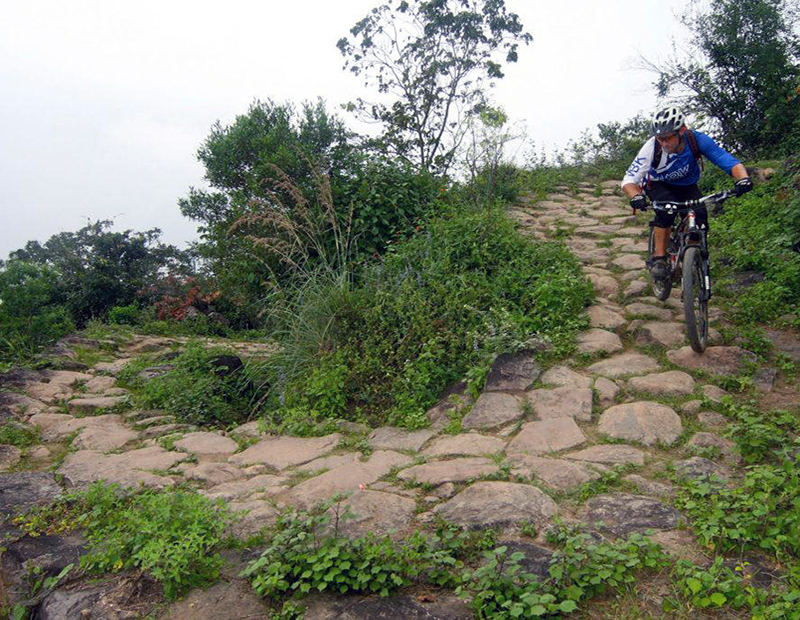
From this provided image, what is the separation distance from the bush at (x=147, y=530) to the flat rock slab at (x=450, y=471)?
102cm

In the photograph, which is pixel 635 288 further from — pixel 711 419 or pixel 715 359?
pixel 711 419

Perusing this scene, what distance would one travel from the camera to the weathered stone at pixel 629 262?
248 inches

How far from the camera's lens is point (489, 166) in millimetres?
9531

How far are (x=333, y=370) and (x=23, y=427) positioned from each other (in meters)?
2.48

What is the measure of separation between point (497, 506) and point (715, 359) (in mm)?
2400

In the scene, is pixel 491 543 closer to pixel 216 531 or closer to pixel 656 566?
pixel 656 566

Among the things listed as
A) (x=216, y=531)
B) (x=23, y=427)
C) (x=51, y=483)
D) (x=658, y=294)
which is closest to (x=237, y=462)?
(x=51, y=483)

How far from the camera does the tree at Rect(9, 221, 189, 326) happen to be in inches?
485

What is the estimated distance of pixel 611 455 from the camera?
325 centimetres

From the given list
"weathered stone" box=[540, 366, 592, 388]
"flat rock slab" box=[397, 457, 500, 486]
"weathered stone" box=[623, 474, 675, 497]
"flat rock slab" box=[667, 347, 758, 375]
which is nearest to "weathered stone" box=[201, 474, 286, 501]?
"flat rock slab" box=[397, 457, 500, 486]

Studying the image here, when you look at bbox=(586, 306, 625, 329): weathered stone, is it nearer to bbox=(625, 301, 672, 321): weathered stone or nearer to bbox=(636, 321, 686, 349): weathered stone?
bbox=(625, 301, 672, 321): weathered stone

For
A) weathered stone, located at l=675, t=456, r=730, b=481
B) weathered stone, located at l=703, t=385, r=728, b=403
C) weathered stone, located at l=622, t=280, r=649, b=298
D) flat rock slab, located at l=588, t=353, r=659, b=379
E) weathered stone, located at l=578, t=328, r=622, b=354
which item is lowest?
weathered stone, located at l=675, t=456, r=730, b=481

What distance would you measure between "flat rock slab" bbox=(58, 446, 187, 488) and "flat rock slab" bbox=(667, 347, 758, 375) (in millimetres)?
3518

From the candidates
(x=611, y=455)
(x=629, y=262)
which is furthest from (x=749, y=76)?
(x=611, y=455)
